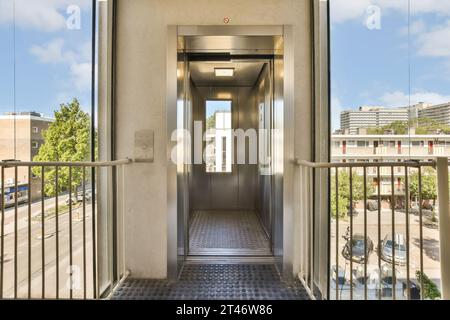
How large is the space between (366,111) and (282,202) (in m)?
0.93

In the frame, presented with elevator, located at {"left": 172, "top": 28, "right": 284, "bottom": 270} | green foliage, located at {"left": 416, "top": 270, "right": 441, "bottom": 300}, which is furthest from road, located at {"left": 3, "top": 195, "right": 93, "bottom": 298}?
green foliage, located at {"left": 416, "top": 270, "right": 441, "bottom": 300}

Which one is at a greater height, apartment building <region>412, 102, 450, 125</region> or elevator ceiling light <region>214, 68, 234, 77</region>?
elevator ceiling light <region>214, 68, 234, 77</region>

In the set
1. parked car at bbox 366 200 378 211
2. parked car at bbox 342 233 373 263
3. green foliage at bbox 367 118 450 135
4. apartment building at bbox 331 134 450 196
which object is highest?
green foliage at bbox 367 118 450 135

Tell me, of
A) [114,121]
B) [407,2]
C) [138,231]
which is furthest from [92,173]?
[407,2]

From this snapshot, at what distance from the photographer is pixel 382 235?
5.29ft

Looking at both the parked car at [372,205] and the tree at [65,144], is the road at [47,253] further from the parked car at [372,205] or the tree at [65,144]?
the parked car at [372,205]

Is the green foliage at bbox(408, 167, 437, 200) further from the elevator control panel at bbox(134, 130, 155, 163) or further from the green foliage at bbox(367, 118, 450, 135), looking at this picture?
the elevator control panel at bbox(134, 130, 155, 163)

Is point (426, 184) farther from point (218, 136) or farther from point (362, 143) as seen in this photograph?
point (218, 136)

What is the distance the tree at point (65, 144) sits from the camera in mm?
1663

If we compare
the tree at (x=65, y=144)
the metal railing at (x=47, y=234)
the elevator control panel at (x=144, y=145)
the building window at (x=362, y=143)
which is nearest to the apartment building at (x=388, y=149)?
the building window at (x=362, y=143)

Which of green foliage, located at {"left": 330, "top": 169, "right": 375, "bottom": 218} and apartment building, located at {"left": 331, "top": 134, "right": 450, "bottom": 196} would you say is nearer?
apartment building, located at {"left": 331, "top": 134, "right": 450, "bottom": 196}

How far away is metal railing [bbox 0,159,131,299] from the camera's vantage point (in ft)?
4.89

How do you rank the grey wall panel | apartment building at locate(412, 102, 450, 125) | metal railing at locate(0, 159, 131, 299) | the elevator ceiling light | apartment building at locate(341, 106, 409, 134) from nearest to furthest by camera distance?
1. apartment building at locate(412, 102, 450, 125)
2. metal railing at locate(0, 159, 131, 299)
3. apartment building at locate(341, 106, 409, 134)
4. the elevator ceiling light
5. the grey wall panel

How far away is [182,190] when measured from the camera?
2.44 meters
